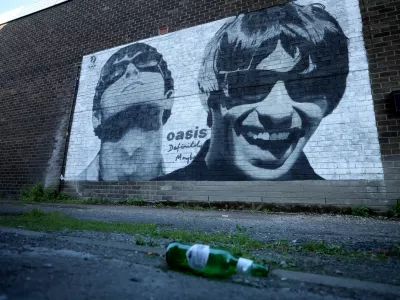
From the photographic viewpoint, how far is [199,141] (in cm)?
614

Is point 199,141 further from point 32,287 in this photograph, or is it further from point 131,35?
point 32,287

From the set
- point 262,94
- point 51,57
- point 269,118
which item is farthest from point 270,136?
point 51,57

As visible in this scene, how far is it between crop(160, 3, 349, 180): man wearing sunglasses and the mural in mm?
23

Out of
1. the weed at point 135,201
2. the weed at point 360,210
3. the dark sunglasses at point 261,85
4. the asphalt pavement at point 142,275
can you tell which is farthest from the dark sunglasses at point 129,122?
the weed at point 360,210

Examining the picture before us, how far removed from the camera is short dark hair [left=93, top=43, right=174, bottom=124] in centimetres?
714

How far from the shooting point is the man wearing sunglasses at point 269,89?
5359 mm

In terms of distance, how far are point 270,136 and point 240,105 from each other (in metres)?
1.07

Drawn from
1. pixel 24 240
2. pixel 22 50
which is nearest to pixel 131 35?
pixel 22 50

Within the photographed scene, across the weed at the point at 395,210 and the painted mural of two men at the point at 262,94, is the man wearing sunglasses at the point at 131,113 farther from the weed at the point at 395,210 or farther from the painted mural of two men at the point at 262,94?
the weed at the point at 395,210

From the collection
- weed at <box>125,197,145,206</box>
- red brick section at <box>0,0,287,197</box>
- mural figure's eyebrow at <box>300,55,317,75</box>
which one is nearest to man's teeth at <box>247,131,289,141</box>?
mural figure's eyebrow at <box>300,55,317,75</box>

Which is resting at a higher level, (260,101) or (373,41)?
(373,41)

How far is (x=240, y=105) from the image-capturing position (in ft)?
19.6

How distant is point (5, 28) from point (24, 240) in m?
12.0
